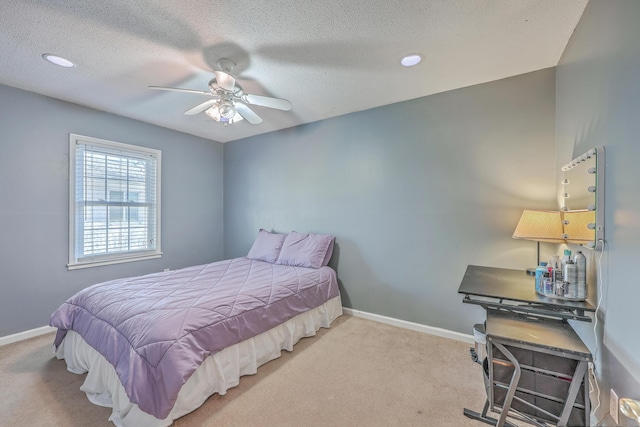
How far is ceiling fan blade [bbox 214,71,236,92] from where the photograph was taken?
2.08m

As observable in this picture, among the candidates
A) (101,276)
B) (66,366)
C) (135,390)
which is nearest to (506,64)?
(135,390)

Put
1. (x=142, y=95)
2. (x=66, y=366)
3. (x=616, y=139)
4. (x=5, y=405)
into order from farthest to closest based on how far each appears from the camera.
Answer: (x=142, y=95) < (x=66, y=366) < (x=5, y=405) < (x=616, y=139)

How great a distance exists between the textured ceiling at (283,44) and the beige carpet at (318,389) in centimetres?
249

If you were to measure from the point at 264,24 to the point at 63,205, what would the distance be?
2.96 m

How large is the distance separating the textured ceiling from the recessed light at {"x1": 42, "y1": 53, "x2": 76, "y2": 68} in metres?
0.05

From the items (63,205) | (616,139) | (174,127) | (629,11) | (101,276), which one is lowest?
(101,276)

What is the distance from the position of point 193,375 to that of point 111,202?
105 inches

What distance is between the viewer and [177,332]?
5.37ft

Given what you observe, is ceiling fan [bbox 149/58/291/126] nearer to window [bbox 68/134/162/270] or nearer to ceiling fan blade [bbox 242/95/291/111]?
ceiling fan blade [bbox 242/95/291/111]

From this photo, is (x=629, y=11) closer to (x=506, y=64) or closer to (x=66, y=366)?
(x=506, y=64)

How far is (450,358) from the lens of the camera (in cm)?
235

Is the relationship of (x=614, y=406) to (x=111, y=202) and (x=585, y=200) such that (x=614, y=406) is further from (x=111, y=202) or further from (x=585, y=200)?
(x=111, y=202)

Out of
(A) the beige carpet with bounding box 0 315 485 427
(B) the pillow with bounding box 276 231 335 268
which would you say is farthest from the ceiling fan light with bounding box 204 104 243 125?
(A) the beige carpet with bounding box 0 315 485 427

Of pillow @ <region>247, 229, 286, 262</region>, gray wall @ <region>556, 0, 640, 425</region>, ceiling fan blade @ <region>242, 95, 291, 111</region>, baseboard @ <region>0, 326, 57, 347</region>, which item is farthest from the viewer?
pillow @ <region>247, 229, 286, 262</region>
